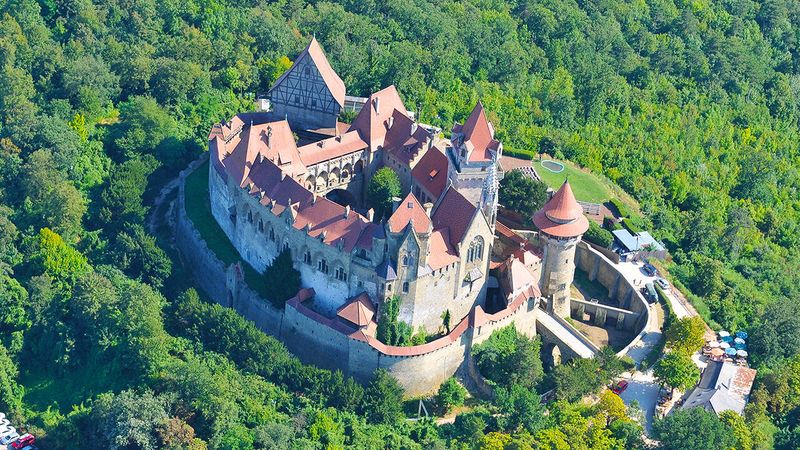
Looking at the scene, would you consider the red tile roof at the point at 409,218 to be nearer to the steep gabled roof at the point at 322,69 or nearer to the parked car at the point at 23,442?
the steep gabled roof at the point at 322,69

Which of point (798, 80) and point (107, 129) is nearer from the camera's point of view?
point (107, 129)

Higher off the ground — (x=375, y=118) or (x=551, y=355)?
(x=375, y=118)

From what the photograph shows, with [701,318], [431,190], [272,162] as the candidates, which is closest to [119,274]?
[272,162]

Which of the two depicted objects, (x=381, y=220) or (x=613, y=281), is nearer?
(x=381, y=220)

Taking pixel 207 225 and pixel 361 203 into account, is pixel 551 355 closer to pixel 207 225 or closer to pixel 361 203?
pixel 361 203

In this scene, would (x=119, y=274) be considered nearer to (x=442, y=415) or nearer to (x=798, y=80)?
(x=442, y=415)

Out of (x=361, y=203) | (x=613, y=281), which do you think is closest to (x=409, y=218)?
(x=361, y=203)

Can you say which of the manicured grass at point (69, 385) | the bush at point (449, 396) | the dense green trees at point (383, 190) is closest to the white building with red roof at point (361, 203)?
the dense green trees at point (383, 190)
